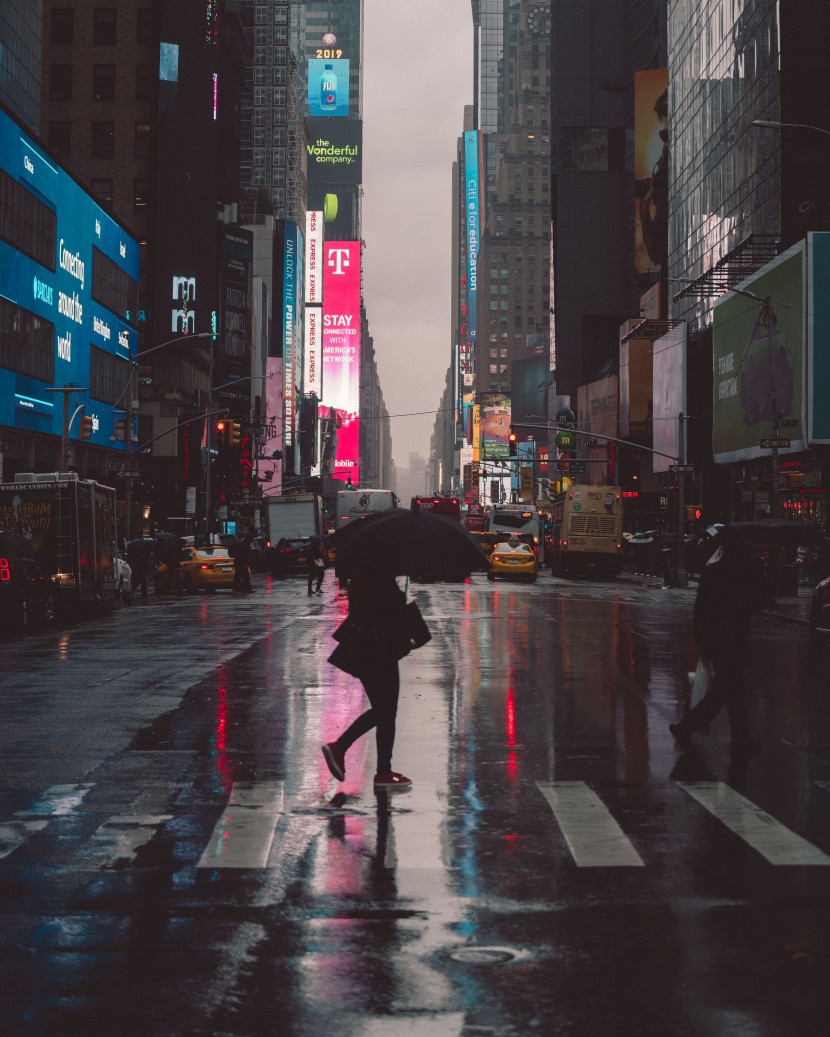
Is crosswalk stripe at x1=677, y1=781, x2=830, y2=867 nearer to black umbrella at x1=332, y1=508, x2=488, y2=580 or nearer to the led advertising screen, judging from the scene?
black umbrella at x1=332, y1=508, x2=488, y2=580

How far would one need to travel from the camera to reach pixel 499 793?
10.0m

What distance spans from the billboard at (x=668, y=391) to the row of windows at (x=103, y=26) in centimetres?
4015

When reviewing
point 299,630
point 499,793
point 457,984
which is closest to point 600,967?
point 457,984

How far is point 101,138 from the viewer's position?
318 ft

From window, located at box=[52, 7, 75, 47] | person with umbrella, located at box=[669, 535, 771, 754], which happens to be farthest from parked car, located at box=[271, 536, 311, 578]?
person with umbrella, located at box=[669, 535, 771, 754]

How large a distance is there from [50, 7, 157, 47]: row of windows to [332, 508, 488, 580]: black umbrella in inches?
3647

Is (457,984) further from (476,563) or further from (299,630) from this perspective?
(299,630)

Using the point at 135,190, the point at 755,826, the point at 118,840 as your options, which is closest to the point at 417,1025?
the point at 118,840

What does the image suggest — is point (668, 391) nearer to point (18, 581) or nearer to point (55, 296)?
point (55, 296)

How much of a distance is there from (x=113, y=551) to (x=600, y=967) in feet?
103

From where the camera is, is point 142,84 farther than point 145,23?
Yes

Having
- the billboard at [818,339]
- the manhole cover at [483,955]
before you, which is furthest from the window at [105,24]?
the manhole cover at [483,955]

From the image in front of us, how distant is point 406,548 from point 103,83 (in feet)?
307

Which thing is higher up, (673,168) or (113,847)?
(673,168)
